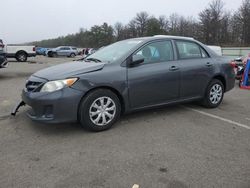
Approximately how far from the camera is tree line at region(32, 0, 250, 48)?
1986 inches

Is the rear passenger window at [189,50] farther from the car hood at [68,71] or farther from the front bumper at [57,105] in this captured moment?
the front bumper at [57,105]

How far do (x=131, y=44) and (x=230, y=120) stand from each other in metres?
2.35

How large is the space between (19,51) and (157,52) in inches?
694

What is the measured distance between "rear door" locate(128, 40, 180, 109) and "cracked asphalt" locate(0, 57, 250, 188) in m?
0.43

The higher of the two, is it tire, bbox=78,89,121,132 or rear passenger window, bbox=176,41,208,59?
rear passenger window, bbox=176,41,208,59

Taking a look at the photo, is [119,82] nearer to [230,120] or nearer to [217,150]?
[217,150]

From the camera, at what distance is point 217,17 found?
5644 cm

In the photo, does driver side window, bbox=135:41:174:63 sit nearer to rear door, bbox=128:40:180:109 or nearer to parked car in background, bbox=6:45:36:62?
rear door, bbox=128:40:180:109

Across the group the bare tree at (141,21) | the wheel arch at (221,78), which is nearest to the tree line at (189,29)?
the bare tree at (141,21)

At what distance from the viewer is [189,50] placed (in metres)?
5.22

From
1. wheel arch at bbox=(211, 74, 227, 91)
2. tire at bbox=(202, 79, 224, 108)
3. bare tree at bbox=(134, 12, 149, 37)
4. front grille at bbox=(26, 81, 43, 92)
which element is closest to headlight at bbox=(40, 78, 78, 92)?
front grille at bbox=(26, 81, 43, 92)

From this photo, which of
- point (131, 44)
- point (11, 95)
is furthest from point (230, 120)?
point (11, 95)

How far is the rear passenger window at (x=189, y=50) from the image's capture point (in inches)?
198

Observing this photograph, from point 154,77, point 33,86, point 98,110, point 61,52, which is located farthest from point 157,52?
point 61,52
